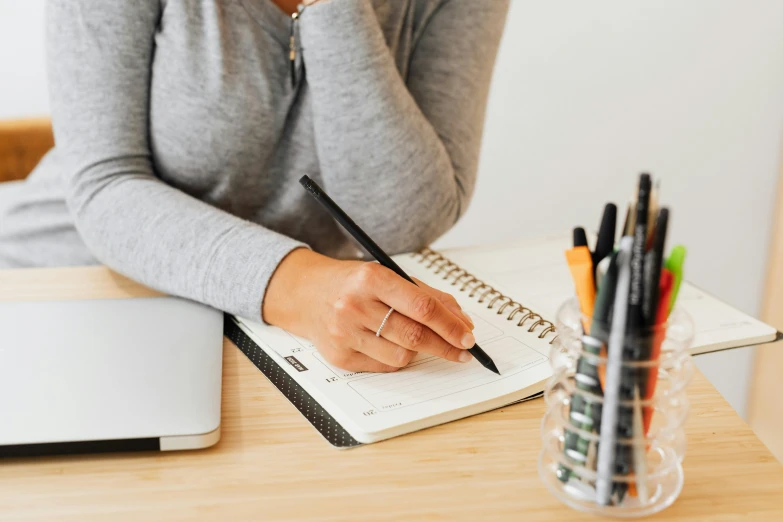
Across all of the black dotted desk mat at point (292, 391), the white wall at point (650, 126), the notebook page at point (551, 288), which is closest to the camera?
the black dotted desk mat at point (292, 391)

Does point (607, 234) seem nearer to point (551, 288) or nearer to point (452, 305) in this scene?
point (452, 305)

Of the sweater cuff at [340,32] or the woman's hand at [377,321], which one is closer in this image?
the woman's hand at [377,321]

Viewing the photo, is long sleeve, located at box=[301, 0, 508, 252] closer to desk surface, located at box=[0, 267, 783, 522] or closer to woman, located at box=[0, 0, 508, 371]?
woman, located at box=[0, 0, 508, 371]

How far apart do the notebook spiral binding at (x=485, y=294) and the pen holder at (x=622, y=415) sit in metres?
0.15

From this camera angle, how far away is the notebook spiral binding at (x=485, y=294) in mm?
680

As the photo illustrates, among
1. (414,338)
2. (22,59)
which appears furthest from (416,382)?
(22,59)

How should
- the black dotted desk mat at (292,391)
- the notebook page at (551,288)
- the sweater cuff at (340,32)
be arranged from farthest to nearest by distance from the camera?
the sweater cuff at (340,32), the notebook page at (551,288), the black dotted desk mat at (292,391)

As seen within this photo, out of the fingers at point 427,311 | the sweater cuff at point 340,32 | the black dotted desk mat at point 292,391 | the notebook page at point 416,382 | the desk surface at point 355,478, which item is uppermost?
the sweater cuff at point 340,32

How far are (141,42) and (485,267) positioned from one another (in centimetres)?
44

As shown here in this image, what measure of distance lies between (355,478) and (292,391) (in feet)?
0.39

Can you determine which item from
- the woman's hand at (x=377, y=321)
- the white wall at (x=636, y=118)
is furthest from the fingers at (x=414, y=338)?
the white wall at (x=636, y=118)

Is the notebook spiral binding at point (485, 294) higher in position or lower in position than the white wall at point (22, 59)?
lower

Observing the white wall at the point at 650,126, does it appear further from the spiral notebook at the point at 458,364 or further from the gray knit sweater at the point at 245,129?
the spiral notebook at the point at 458,364

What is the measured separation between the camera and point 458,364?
2.03 ft
